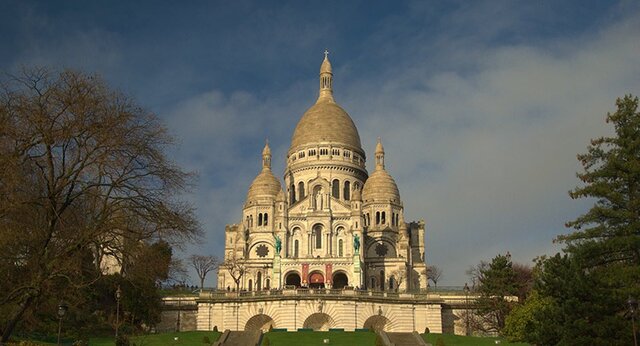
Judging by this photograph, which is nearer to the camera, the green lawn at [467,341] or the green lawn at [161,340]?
the green lawn at [161,340]

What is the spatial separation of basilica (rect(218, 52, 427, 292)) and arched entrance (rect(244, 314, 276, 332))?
9.80 meters

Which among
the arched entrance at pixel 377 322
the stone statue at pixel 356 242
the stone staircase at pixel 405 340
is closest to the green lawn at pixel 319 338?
the stone staircase at pixel 405 340

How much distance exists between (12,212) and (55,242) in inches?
127

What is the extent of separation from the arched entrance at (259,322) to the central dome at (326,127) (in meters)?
36.5

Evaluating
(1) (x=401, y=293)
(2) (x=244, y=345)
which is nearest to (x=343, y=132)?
(1) (x=401, y=293)

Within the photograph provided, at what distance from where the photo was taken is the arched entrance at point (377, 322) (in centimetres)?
6743

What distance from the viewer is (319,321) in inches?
2633

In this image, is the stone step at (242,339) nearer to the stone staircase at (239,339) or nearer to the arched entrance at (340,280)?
the stone staircase at (239,339)

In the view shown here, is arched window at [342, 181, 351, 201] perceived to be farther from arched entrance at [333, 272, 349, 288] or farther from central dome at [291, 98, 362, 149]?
arched entrance at [333, 272, 349, 288]

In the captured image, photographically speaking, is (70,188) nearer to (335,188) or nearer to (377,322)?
(377,322)

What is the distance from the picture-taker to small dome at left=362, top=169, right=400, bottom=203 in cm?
9362

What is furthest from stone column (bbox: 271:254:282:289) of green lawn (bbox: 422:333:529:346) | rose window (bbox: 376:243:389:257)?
green lawn (bbox: 422:333:529:346)

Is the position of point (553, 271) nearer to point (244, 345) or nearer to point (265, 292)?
point (244, 345)

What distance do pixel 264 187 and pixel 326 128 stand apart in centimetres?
1300
